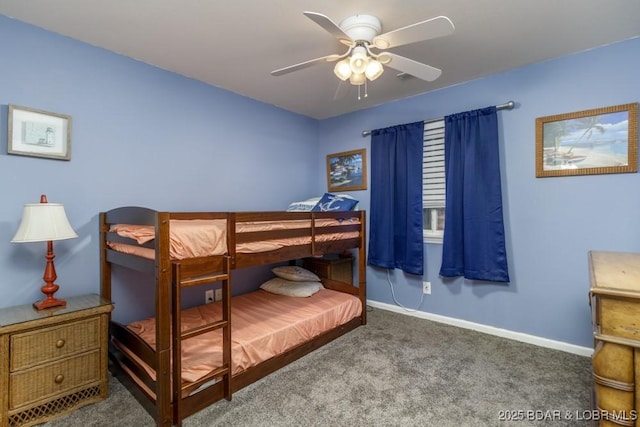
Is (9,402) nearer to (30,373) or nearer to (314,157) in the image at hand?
(30,373)

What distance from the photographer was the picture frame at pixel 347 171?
3.60 meters

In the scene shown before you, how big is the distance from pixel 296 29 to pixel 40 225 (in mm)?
1939

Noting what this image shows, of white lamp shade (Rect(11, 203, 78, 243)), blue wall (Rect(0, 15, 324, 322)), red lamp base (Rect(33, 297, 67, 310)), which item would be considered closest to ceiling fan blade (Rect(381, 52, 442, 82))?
blue wall (Rect(0, 15, 324, 322))

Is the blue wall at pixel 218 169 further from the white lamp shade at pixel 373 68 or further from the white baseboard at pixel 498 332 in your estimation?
the white lamp shade at pixel 373 68

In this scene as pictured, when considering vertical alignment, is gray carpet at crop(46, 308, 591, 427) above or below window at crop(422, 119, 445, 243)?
below

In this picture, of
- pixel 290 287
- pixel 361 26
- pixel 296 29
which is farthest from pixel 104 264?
pixel 361 26

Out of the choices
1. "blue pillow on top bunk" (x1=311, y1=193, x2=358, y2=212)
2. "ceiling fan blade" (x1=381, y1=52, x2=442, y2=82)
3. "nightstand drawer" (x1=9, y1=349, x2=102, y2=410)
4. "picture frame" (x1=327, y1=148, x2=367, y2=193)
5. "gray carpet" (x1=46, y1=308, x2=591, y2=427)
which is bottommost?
"gray carpet" (x1=46, y1=308, x2=591, y2=427)

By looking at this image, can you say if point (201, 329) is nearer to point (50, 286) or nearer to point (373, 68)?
point (50, 286)

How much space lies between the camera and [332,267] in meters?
3.33

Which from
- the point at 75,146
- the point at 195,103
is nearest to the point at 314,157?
the point at 195,103

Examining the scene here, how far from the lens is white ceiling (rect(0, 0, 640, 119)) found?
175 cm

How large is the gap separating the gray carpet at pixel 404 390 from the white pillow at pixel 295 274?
744 millimetres

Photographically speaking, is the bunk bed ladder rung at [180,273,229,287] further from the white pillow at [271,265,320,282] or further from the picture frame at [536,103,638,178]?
the picture frame at [536,103,638,178]

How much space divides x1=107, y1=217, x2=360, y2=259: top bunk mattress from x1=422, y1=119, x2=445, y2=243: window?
59.2 inches
